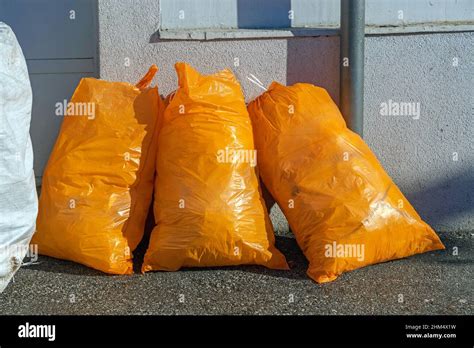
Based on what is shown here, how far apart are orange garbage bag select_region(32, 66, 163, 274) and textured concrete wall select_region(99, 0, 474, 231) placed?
0.30 metres

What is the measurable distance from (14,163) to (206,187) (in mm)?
1079

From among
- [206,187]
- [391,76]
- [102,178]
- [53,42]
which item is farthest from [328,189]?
[53,42]

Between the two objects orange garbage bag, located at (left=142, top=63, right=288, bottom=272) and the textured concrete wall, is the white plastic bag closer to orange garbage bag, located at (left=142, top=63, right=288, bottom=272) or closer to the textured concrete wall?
orange garbage bag, located at (left=142, top=63, right=288, bottom=272)

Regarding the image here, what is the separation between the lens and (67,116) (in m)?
4.14

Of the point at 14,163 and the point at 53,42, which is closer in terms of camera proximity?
the point at 14,163

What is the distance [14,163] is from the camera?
3.22 m

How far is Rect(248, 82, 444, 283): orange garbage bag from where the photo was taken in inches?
146

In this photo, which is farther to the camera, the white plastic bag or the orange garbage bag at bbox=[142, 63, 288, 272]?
the orange garbage bag at bbox=[142, 63, 288, 272]

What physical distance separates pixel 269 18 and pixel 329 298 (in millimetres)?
1982

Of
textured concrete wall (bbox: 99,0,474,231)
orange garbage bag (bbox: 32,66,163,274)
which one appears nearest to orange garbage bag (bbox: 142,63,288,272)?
orange garbage bag (bbox: 32,66,163,274)

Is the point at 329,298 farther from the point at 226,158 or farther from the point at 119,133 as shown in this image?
the point at 119,133

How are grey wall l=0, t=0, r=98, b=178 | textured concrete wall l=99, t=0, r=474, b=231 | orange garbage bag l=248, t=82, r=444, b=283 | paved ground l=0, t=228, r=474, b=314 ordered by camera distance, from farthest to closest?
grey wall l=0, t=0, r=98, b=178
textured concrete wall l=99, t=0, r=474, b=231
orange garbage bag l=248, t=82, r=444, b=283
paved ground l=0, t=228, r=474, b=314

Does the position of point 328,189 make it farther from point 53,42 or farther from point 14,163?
point 53,42

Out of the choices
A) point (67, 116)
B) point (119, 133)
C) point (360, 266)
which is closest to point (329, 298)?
point (360, 266)
